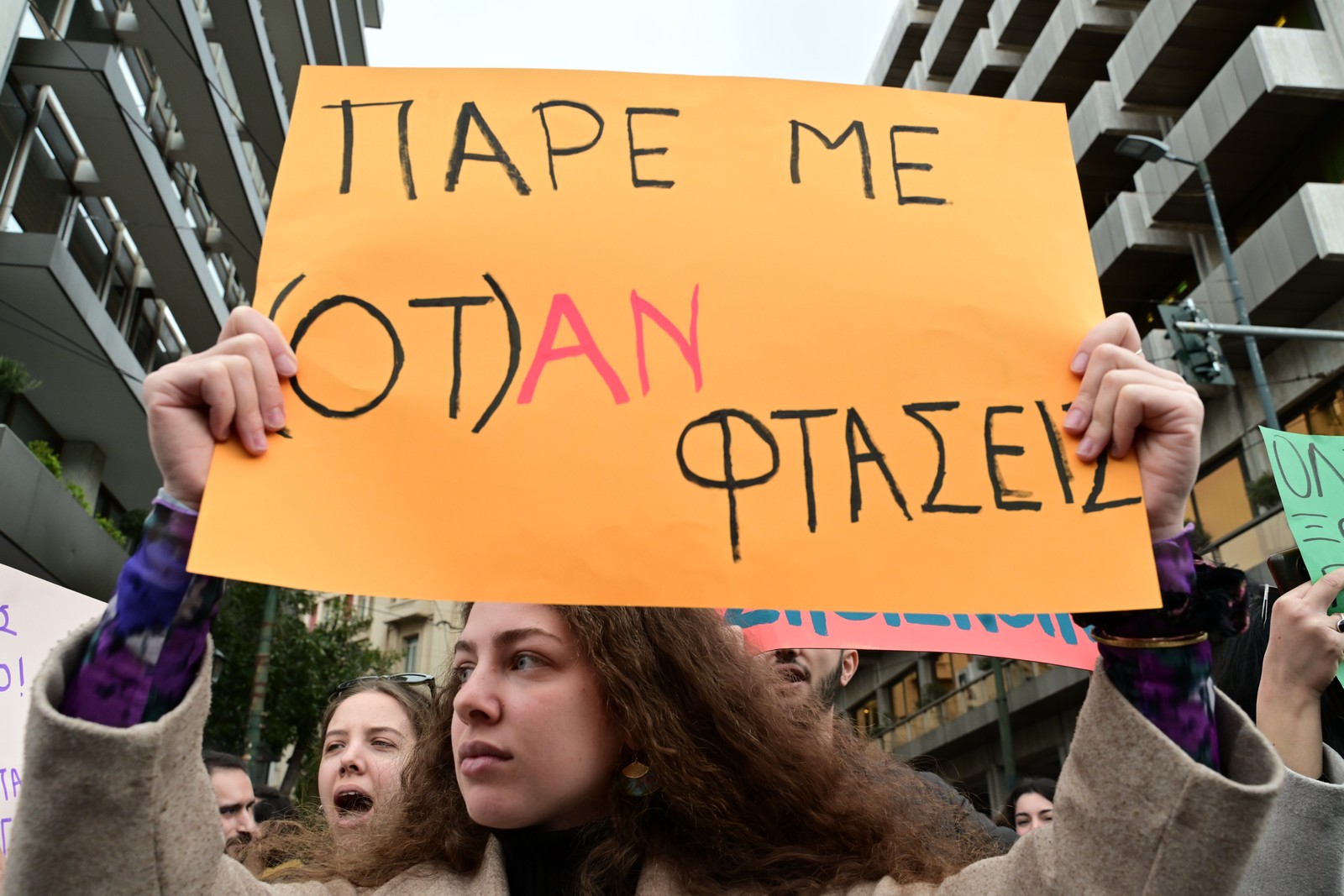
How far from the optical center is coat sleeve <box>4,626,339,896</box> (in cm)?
128

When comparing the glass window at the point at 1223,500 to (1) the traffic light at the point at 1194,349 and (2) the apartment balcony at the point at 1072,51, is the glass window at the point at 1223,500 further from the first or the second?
(2) the apartment balcony at the point at 1072,51

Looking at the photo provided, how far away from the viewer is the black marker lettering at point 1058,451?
153 centimetres

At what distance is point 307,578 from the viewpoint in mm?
1405

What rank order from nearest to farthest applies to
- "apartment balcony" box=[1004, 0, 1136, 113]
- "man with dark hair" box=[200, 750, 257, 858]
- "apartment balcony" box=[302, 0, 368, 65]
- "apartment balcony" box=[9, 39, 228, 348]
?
1. "man with dark hair" box=[200, 750, 257, 858]
2. "apartment balcony" box=[9, 39, 228, 348]
3. "apartment balcony" box=[1004, 0, 1136, 113]
4. "apartment balcony" box=[302, 0, 368, 65]

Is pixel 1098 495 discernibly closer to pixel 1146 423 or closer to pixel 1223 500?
pixel 1146 423

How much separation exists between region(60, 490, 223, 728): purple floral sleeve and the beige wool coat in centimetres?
3

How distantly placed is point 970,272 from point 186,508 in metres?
1.25

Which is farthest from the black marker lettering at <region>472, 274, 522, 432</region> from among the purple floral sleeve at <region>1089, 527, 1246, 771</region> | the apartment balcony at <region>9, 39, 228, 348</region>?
the apartment balcony at <region>9, 39, 228, 348</region>

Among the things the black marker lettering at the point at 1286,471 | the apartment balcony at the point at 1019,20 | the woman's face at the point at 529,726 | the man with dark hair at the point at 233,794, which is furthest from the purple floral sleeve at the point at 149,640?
the apartment balcony at the point at 1019,20

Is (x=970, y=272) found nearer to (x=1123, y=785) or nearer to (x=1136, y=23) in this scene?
(x=1123, y=785)

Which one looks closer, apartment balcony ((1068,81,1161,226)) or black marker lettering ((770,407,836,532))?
black marker lettering ((770,407,836,532))

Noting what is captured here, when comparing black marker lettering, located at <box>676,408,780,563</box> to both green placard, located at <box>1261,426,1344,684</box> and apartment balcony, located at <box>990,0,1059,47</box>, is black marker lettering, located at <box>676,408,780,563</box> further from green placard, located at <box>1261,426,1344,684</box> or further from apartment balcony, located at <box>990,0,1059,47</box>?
apartment balcony, located at <box>990,0,1059,47</box>

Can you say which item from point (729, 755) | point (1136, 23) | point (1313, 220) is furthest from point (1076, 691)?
point (729, 755)

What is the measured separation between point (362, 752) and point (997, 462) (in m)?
2.65
